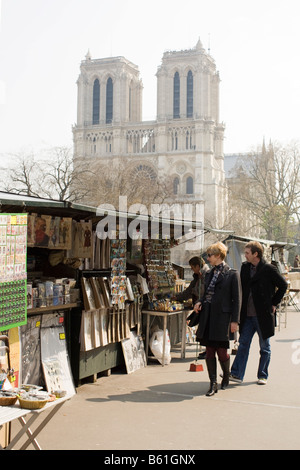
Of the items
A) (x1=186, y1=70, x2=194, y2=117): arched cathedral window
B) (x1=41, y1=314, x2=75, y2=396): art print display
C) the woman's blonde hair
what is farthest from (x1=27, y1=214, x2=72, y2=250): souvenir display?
(x1=186, y1=70, x2=194, y2=117): arched cathedral window

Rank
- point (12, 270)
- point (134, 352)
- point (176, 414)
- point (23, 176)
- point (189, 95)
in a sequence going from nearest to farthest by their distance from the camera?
point (12, 270)
point (176, 414)
point (134, 352)
point (23, 176)
point (189, 95)

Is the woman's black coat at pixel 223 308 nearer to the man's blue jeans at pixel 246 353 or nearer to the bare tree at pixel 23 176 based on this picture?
the man's blue jeans at pixel 246 353

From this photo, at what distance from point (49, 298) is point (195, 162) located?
78.2 m

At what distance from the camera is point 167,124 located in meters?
86.1

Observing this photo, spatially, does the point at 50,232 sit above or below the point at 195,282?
above

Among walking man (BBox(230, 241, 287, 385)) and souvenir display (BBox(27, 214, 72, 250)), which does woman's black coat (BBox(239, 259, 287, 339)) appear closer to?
walking man (BBox(230, 241, 287, 385))

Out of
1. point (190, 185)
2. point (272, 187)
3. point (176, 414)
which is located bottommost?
point (176, 414)

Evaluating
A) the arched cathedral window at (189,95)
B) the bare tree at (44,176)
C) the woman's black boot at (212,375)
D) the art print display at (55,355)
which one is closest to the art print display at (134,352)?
the art print display at (55,355)

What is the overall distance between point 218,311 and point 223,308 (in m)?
0.07

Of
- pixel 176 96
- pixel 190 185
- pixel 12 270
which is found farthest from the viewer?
pixel 176 96

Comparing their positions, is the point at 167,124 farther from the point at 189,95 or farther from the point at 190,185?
the point at 190,185

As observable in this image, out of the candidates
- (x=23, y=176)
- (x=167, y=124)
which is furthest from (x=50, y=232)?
(x=167, y=124)

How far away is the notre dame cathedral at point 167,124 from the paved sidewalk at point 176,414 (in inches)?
2854
